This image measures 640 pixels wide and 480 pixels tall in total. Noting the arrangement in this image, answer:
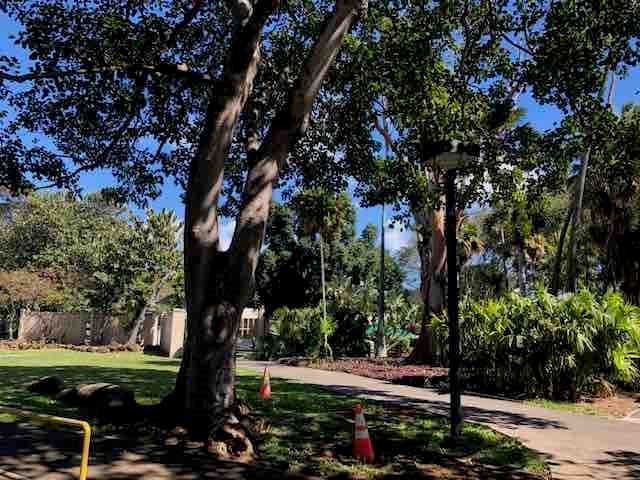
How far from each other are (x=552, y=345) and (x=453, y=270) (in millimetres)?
6536

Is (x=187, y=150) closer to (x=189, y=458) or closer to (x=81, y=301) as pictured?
(x=189, y=458)

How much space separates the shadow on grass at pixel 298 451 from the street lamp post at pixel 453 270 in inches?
21.2

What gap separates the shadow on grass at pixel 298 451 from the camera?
225 inches

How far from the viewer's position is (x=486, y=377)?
13914 mm

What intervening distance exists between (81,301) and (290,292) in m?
13.2

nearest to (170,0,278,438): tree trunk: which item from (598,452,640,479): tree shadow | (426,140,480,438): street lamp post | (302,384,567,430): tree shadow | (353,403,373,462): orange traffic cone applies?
(353,403,373,462): orange traffic cone

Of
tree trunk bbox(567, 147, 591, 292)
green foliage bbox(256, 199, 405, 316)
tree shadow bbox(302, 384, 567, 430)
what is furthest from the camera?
green foliage bbox(256, 199, 405, 316)

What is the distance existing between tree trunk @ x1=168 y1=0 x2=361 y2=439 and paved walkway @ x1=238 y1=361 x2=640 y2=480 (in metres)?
4.24

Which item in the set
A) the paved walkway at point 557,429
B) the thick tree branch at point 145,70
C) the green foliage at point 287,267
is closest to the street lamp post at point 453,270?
the paved walkway at point 557,429

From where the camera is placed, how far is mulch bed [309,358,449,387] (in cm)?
1531

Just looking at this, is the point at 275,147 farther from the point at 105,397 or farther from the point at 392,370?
the point at 392,370

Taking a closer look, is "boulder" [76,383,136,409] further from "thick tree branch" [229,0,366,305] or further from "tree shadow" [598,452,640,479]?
"tree shadow" [598,452,640,479]

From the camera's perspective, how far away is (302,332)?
24062 millimetres

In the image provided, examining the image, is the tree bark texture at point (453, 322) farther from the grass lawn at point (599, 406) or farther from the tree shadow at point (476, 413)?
the grass lawn at point (599, 406)
